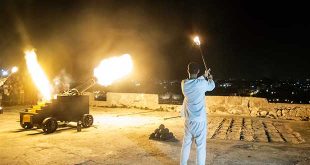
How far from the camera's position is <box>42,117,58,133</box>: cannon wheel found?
36.3 ft

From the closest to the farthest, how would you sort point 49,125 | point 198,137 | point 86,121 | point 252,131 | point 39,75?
point 198,137
point 49,125
point 252,131
point 86,121
point 39,75

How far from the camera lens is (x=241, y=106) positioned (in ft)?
55.4

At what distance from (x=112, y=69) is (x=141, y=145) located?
17.4 ft

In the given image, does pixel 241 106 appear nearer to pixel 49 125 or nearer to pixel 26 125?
pixel 49 125

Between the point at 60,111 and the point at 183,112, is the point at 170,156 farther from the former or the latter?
the point at 60,111

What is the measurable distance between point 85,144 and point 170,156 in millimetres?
2778

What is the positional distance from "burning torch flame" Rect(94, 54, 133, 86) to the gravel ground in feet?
6.26

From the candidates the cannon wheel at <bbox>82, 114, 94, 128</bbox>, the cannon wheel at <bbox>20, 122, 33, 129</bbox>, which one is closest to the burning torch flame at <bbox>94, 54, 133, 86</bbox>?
the cannon wheel at <bbox>82, 114, 94, 128</bbox>

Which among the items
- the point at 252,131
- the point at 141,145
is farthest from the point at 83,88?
the point at 252,131

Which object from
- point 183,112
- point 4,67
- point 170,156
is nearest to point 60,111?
point 170,156

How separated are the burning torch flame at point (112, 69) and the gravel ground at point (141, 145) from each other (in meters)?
1.91

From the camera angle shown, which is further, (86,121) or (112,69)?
(112,69)

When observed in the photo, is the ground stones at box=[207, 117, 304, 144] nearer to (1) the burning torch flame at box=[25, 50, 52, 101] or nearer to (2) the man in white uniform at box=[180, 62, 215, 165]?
(2) the man in white uniform at box=[180, 62, 215, 165]

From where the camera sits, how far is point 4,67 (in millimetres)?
26266
